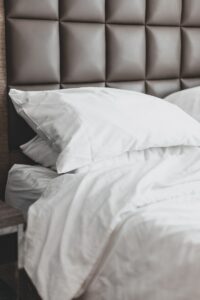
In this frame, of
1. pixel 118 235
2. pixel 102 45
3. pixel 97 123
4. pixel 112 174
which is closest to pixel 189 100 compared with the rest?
pixel 102 45

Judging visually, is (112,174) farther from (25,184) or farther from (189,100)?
(189,100)

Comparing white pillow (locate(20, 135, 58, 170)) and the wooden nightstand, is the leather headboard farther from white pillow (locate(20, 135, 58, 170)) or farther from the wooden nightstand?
the wooden nightstand

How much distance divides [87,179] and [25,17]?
74cm

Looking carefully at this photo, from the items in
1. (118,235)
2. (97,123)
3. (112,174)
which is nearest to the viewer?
(118,235)

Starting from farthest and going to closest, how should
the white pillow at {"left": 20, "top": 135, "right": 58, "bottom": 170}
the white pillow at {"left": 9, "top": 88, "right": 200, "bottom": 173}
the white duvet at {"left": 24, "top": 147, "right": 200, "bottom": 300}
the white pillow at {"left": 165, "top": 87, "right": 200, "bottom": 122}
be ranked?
the white pillow at {"left": 165, "top": 87, "right": 200, "bottom": 122} → the white pillow at {"left": 20, "top": 135, "right": 58, "bottom": 170} → the white pillow at {"left": 9, "top": 88, "right": 200, "bottom": 173} → the white duvet at {"left": 24, "top": 147, "right": 200, "bottom": 300}

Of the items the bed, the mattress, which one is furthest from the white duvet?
the mattress

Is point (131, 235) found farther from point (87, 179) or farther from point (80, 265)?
point (87, 179)

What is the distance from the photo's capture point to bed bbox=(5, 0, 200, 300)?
45.6 inches

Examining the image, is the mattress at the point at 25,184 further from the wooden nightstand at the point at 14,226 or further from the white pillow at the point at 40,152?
the wooden nightstand at the point at 14,226

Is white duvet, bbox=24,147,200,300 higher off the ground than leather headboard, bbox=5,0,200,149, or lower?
lower

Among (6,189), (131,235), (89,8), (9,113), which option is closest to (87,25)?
(89,8)

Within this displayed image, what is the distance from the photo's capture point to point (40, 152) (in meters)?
1.73

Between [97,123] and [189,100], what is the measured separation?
0.69 metres

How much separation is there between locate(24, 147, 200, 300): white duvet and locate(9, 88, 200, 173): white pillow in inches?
3.5
